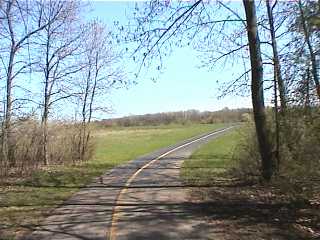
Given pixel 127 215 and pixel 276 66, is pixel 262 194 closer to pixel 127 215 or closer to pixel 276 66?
pixel 276 66

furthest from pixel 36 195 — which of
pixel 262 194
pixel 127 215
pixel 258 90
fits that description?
pixel 258 90

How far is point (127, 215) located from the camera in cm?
1517

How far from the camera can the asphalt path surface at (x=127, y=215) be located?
41.9ft

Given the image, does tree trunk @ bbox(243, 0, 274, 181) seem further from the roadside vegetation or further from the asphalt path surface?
the asphalt path surface

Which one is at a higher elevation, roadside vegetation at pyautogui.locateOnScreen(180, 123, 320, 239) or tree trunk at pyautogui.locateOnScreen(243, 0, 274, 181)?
tree trunk at pyautogui.locateOnScreen(243, 0, 274, 181)

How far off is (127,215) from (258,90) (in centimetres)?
826

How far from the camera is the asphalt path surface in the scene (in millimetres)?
12758

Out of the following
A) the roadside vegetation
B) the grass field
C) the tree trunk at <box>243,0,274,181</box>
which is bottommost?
the grass field

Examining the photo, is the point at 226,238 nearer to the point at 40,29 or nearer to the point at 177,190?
Answer: the point at 177,190

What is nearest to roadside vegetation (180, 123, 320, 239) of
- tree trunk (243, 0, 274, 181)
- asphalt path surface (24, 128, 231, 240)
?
tree trunk (243, 0, 274, 181)

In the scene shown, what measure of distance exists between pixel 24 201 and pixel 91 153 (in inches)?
895

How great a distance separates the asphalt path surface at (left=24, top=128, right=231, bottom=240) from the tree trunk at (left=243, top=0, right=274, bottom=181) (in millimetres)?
3287

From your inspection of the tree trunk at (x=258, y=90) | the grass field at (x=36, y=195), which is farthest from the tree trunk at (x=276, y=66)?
the grass field at (x=36, y=195)

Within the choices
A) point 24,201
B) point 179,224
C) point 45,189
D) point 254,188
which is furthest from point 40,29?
point 179,224
